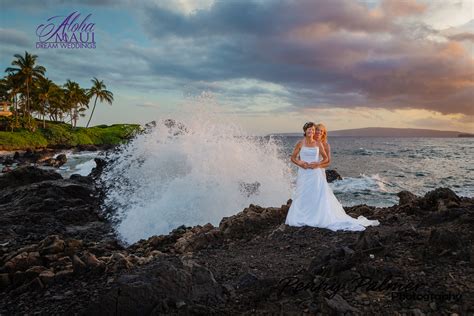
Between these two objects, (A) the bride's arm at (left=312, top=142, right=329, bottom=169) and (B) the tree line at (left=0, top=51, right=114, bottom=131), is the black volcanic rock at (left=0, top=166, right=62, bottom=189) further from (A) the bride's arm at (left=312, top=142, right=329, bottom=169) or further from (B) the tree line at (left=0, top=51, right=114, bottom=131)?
(B) the tree line at (left=0, top=51, right=114, bottom=131)

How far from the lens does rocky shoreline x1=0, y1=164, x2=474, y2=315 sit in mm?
4141

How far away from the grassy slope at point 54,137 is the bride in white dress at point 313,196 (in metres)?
35.6

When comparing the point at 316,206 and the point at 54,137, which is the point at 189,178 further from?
the point at 54,137

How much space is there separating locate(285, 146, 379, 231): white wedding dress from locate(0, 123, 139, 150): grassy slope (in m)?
35.6

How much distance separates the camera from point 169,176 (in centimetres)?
1513

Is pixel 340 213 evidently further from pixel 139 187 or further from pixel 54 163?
A: pixel 54 163

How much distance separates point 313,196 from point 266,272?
3125mm

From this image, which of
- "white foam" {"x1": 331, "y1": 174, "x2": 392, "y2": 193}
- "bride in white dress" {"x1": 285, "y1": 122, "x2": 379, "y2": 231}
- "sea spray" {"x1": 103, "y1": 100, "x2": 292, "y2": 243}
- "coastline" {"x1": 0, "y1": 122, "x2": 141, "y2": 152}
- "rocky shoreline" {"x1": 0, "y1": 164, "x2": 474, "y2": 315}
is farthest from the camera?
"coastline" {"x1": 0, "y1": 122, "x2": 141, "y2": 152}

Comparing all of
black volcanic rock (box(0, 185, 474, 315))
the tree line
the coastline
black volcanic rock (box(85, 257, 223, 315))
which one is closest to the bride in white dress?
black volcanic rock (box(0, 185, 474, 315))

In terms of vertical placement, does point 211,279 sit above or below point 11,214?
above

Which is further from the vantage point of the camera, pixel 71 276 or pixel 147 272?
pixel 71 276

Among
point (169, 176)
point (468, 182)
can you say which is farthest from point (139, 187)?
point (468, 182)

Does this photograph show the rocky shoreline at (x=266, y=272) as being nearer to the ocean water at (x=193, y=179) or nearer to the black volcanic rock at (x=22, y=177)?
the ocean water at (x=193, y=179)

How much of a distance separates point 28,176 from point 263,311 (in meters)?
18.8
